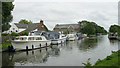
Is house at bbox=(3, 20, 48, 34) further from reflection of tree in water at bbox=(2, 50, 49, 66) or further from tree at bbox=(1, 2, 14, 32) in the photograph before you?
reflection of tree in water at bbox=(2, 50, 49, 66)

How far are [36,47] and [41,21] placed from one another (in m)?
50.5

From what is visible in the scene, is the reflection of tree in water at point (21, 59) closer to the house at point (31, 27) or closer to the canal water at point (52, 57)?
the canal water at point (52, 57)

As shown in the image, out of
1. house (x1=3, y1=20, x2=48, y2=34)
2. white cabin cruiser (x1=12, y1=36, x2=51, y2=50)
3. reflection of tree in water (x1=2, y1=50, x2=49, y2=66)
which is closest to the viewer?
reflection of tree in water (x1=2, y1=50, x2=49, y2=66)

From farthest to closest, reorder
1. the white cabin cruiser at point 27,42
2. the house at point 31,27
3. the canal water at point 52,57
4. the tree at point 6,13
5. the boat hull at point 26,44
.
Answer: the house at point 31,27, the white cabin cruiser at point 27,42, the boat hull at point 26,44, the tree at point 6,13, the canal water at point 52,57

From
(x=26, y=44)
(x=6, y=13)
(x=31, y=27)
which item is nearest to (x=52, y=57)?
(x=26, y=44)

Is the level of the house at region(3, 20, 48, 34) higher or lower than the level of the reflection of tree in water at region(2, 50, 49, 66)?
higher

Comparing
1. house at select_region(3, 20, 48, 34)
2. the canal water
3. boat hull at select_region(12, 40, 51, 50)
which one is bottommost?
the canal water

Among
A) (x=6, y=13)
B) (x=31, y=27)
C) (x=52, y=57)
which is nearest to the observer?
(x=52, y=57)

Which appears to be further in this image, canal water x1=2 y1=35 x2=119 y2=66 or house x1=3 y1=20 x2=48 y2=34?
house x1=3 y1=20 x2=48 y2=34


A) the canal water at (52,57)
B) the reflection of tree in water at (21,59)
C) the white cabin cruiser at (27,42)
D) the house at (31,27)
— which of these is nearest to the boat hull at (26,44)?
the white cabin cruiser at (27,42)

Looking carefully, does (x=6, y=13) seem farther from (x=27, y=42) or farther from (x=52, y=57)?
(x=52, y=57)

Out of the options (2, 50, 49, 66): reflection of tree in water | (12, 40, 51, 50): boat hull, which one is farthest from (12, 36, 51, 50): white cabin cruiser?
(2, 50, 49, 66): reflection of tree in water

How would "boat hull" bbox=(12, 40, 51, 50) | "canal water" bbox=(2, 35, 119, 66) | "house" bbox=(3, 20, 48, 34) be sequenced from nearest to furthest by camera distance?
1. "canal water" bbox=(2, 35, 119, 66)
2. "boat hull" bbox=(12, 40, 51, 50)
3. "house" bbox=(3, 20, 48, 34)

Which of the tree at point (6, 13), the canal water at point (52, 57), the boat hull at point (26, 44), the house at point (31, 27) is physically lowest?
the canal water at point (52, 57)
